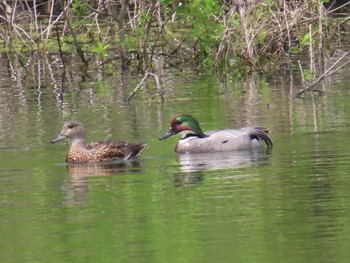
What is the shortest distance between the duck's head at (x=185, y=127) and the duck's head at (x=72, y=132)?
101 centimetres

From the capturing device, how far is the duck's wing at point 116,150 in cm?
1547

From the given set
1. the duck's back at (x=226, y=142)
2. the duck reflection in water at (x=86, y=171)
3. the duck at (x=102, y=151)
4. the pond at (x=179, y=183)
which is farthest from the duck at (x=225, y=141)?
the duck reflection in water at (x=86, y=171)

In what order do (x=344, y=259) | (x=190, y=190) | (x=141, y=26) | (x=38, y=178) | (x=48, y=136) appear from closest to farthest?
(x=344, y=259)
(x=190, y=190)
(x=38, y=178)
(x=48, y=136)
(x=141, y=26)

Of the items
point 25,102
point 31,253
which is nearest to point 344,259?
point 31,253

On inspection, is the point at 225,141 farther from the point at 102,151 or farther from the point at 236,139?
the point at 102,151

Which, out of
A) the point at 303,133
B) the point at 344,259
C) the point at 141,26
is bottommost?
→ the point at 344,259

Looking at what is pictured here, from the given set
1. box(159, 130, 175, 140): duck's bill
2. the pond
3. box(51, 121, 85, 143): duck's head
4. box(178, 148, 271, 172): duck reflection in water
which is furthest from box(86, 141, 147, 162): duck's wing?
box(159, 130, 175, 140): duck's bill

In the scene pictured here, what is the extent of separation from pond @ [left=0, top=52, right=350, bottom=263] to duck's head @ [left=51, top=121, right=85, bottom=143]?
245 millimetres

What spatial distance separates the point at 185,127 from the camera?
53.9ft

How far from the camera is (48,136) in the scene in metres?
17.3

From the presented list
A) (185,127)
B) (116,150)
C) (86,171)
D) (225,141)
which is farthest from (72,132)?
(225,141)

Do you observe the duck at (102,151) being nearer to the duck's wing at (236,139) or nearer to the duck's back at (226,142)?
the duck's back at (226,142)

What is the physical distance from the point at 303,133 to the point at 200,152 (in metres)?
1.35

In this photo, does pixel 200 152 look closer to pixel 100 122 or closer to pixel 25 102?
pixel 100 122
